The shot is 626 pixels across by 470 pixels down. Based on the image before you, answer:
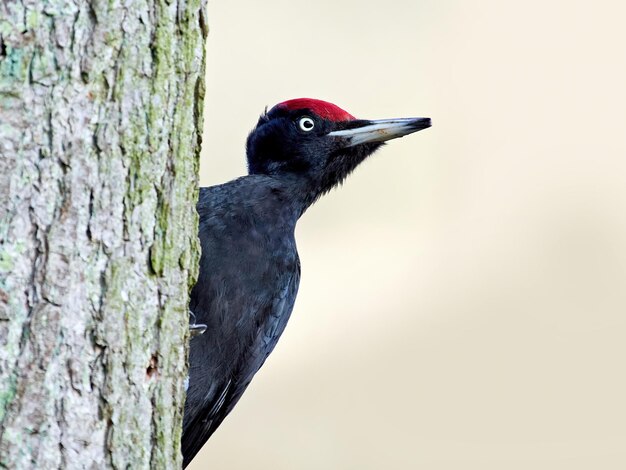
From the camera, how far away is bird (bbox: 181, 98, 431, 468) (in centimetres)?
357

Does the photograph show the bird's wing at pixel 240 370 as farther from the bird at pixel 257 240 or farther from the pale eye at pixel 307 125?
the pale eye at pixel 307 125

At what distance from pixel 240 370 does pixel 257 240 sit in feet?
1.87

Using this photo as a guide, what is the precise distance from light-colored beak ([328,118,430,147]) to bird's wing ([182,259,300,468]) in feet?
2.05

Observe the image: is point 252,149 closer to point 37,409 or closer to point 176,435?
point 176,435

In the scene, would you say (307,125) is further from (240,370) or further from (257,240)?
(240,370)

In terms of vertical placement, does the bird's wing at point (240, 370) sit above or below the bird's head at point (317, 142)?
below

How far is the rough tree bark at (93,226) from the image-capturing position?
1.80 meters

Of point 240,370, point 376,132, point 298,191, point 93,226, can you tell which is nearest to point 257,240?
point 298,191

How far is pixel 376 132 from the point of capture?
3.96 m

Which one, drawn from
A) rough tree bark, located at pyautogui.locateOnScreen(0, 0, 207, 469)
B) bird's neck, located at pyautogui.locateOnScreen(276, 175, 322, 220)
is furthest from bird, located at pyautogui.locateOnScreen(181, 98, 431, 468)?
rough tree bark, located at pyautogui.locateOnScreen(0, 0, 207, 469)

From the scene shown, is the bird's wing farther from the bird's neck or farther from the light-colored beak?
the light-colored beak

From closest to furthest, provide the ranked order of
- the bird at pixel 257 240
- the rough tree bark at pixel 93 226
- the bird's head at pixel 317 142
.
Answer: the rough tree bark at pixel 93 226, the bird at pixel 257 240, the bird's head at pixel 317 142

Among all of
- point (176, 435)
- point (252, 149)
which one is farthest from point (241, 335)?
point (176, 435)

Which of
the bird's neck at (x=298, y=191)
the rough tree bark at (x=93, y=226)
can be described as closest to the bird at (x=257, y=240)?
the bird's neck at (x=298, y=191)
